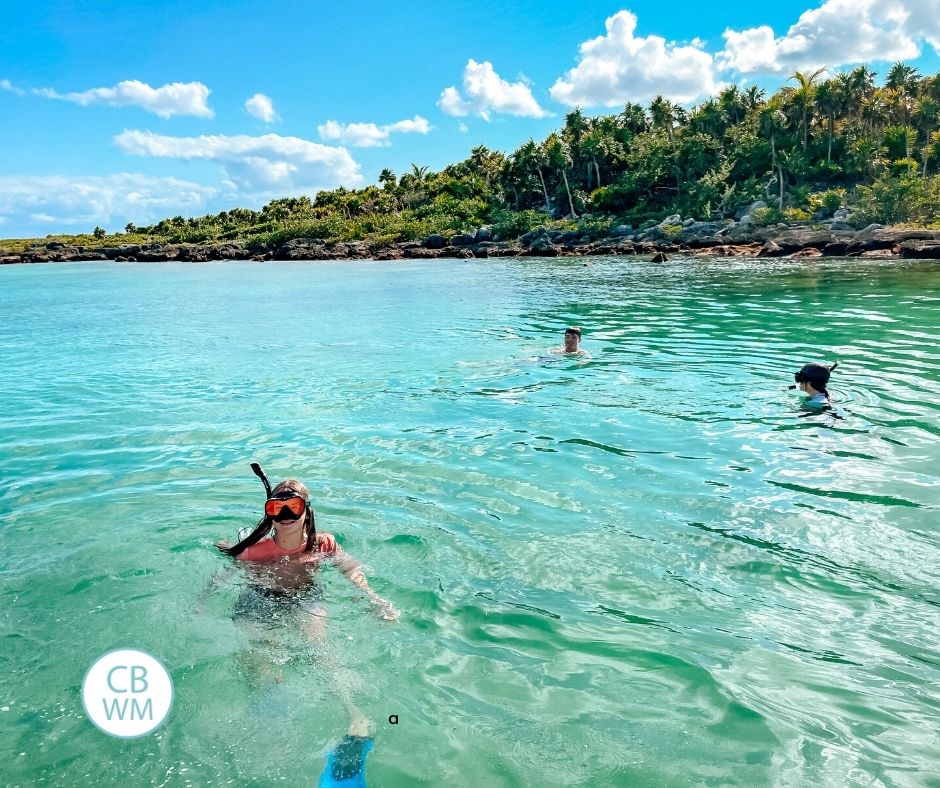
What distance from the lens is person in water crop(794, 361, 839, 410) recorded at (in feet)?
34.5

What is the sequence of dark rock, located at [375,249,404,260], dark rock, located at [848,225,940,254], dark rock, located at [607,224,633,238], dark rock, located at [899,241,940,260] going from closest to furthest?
dark rock, located at [899,241,940,260], dark rock, located at [848,225,940,254], dark rock, located at [607,224,633,238], dark rock, located at [375,249,404,260]

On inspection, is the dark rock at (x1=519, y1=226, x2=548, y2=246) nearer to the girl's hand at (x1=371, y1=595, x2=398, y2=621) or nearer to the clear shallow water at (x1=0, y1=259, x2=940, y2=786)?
the clear shallow water at (x1=0, y1=259, x2=940, y2=786)

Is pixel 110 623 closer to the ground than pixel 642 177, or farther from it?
closer to the ground

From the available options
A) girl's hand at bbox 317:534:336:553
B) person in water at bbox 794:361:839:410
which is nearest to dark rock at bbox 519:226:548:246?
person in water at bbox 794:361:839:410

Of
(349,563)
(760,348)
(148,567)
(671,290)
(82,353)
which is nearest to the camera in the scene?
(349,563)

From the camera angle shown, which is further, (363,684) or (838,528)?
(838,528)

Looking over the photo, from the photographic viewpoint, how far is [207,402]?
1312 centimetres

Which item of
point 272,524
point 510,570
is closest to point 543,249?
point 510,570

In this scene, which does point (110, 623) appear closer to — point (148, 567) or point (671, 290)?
point (148, 567)

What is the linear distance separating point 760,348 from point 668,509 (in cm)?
1104

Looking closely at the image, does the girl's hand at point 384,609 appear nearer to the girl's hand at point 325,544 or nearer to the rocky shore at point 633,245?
the girl's hand at point 325,544

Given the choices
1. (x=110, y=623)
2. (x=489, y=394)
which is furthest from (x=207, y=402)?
(x=110, y=623)

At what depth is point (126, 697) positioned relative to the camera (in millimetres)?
4395

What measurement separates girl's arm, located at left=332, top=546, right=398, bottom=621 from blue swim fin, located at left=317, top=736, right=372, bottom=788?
1337mm
